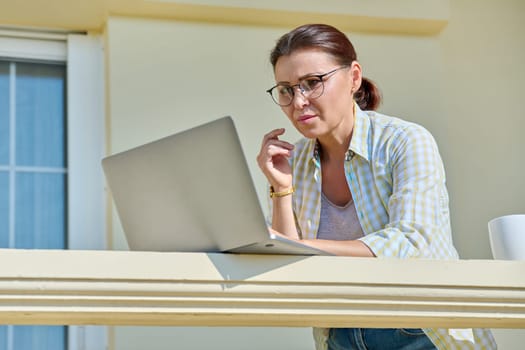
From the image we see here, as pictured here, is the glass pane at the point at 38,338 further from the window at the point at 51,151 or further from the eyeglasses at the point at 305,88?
the eyeglasses at the point at 305,88

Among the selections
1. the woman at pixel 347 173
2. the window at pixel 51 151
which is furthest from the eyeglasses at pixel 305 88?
the window at pixel 51 151

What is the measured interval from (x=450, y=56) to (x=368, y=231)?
1.18 metres

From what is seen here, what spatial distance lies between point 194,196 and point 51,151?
4.13ft

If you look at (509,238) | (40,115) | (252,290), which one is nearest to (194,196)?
(252,290)

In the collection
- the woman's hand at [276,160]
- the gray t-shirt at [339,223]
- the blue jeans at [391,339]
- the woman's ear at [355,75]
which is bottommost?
the blue jeans at [391,339]

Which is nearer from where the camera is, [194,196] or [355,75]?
[194,196]

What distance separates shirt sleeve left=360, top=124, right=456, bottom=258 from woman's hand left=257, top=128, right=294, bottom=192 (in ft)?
0.66

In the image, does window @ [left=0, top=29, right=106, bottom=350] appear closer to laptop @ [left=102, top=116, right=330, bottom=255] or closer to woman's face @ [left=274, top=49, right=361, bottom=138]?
woman's face @ [left=274, top=49, right=361, bottom=138]

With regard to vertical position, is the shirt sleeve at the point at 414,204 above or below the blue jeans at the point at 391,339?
above

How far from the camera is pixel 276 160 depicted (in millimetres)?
2246

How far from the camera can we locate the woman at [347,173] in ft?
6.91

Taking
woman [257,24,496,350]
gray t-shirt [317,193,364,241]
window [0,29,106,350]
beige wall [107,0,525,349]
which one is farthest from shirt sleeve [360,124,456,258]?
window [0,29,106,350]

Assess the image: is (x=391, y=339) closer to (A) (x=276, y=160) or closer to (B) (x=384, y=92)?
(A) (x=276, y=160)

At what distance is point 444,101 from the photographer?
127 inches
